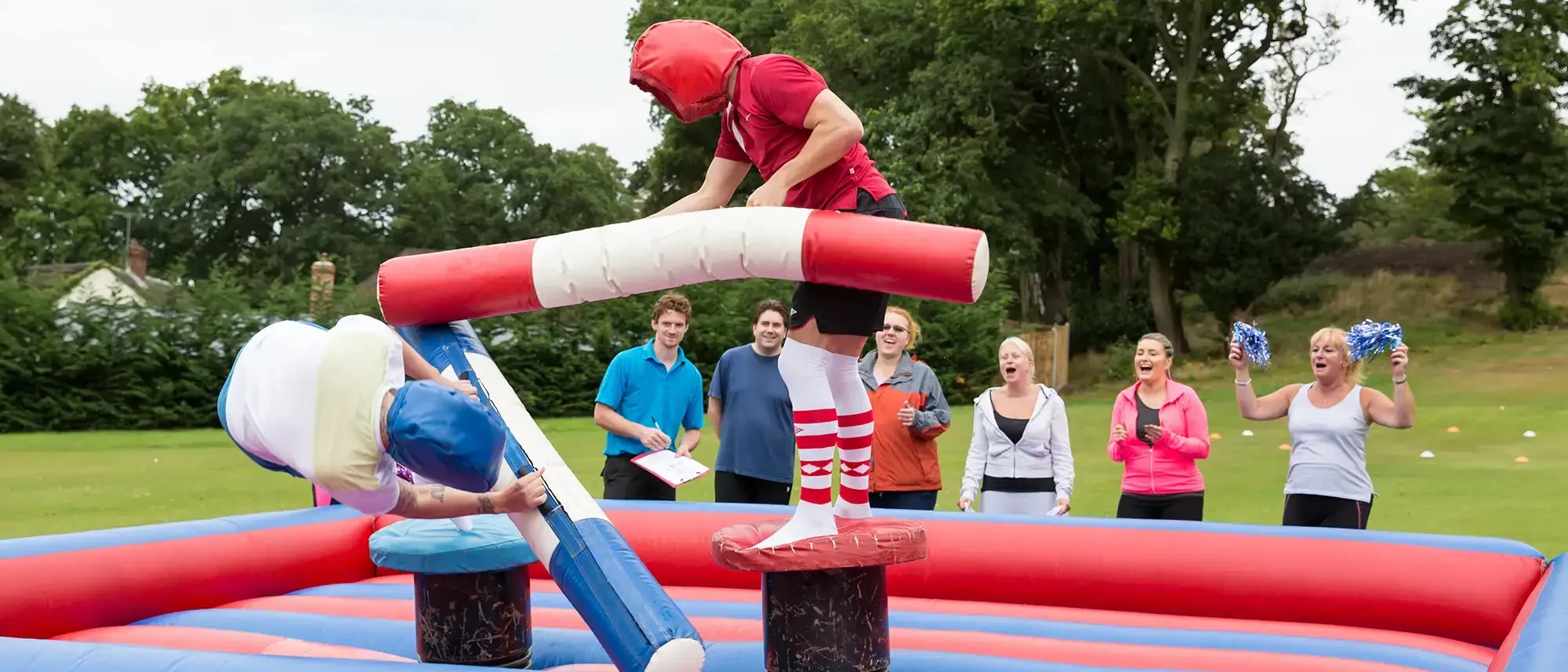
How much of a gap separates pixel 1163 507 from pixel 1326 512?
590 mm

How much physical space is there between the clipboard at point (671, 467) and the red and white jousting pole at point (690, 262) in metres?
1.60

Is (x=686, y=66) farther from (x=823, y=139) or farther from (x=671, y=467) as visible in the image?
(x=671, y=467)

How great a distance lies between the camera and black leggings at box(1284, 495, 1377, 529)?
15.7 feet

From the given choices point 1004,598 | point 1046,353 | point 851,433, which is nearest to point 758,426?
point 1004,598

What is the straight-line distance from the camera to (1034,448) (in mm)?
Result: 5176

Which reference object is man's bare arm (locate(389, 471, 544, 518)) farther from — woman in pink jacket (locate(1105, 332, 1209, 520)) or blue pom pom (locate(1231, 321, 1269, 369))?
blue pom pom (locate(1231, 321, 1269, 369))

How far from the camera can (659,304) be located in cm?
552

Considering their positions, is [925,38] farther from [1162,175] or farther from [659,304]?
[659,304]

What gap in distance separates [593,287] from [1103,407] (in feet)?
49.9

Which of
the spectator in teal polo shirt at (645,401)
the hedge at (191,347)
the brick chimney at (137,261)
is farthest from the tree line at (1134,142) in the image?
the spectator in teal polo shirt at (645,401)

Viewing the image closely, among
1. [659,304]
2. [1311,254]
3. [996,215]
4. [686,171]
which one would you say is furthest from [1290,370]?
[659,304]

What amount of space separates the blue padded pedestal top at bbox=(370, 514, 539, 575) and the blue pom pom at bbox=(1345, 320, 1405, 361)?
3.24m

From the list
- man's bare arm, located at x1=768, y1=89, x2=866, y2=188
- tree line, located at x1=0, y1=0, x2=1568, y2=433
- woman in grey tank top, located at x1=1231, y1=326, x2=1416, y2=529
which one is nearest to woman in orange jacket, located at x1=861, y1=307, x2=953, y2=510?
woman in grey tank top, located at x1=1231, y1=326, x2=1416, y2=529

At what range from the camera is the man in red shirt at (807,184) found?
3.08m
